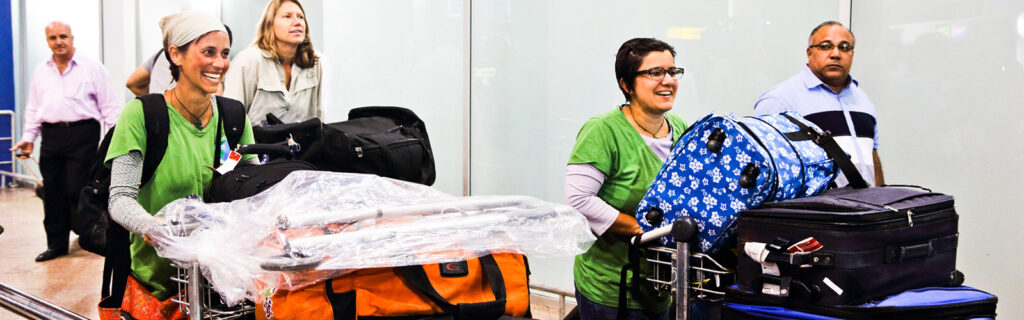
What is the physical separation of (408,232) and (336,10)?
161 inches

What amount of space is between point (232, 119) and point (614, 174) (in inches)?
43.9

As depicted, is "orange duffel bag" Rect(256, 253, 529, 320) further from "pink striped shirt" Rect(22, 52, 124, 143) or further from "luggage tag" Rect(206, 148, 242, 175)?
"pink striped shirt" Rect(22, 52, 124, 143)

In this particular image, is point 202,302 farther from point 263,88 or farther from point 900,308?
point 263,88

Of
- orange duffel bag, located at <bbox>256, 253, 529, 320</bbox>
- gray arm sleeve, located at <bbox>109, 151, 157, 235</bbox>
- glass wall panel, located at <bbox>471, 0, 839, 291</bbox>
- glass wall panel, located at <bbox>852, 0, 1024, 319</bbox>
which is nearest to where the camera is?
orange duffel bag, located at <bbox>256, 253, 529, 320</bbox>

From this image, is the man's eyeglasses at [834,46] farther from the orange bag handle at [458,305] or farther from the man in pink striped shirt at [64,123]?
the man in pink striped shirt at [64,123]

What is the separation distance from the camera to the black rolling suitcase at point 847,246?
1736 millimetres

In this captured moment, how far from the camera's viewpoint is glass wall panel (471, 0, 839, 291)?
4043 millimetres

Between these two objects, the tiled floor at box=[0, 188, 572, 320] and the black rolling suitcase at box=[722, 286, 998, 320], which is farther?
the tiled floor at box=[0, 188, 572, 320]

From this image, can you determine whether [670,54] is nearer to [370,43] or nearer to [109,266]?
[109,266]

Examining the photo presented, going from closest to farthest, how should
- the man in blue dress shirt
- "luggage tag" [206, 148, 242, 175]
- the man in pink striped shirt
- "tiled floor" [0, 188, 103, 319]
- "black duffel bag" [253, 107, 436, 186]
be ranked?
"luggage tag" [206, 148, 242, 175], "black duffel bag" [253, 107, 436, 186], the man in blue dress shirt, "tiled floor" [0, 188, 103, 319], the man in pink striped shirt

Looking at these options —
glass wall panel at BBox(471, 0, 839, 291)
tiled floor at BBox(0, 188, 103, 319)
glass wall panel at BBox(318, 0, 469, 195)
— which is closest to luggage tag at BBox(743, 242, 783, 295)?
glass wall panel at BBox(471, 0, 839, 291)

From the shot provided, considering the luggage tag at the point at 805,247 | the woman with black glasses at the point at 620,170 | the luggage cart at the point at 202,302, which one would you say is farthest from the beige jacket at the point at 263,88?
the luggage tag at the point at 805,247

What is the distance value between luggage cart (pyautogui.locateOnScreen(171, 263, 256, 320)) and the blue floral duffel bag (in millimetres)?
1031

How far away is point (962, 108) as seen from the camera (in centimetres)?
367
